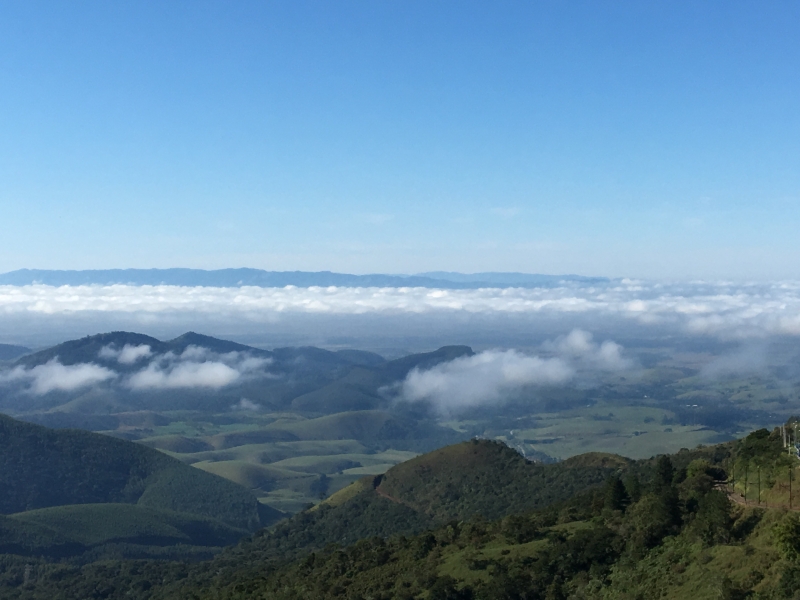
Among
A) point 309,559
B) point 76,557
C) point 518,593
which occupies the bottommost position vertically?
point 76,557

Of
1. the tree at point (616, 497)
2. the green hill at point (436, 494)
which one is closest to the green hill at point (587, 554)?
the tree at point (616, 497)

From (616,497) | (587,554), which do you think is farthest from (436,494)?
(587,554)

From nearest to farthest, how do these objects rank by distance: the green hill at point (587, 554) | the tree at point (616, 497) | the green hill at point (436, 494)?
the green hill at point (587, 554) → the tree at point (616, 497) → the green hill at point (436, 494)

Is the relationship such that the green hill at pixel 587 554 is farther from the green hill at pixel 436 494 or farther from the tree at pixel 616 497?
the green hill at pixel 436 494

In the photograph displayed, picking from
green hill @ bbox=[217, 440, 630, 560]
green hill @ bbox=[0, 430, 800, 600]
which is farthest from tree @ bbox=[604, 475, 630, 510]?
green hill @ bbox=[217, 440, 630, 560]

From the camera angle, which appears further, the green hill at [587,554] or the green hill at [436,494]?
the green hill at [436,494]

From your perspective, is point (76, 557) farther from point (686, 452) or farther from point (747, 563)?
point (747, 563)

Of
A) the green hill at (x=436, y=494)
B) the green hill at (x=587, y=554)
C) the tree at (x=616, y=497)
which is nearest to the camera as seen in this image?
the green hill at (x=587, y=554)

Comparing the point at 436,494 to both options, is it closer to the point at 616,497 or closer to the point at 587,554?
the point at 616,497

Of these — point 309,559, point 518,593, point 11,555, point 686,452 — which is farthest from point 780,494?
point 11,555

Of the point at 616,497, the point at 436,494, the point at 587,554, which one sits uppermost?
the point at 616,497

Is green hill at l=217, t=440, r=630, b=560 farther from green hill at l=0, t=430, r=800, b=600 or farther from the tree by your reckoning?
the tree
